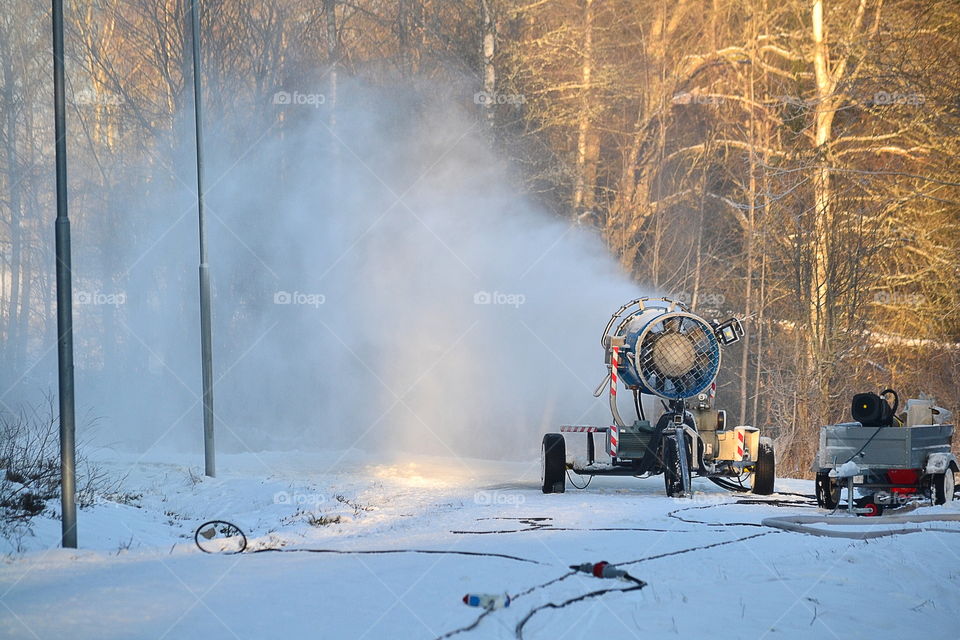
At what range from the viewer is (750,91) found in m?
31.1

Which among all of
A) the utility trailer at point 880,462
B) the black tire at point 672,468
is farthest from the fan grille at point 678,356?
the utility trailer at point 880,462

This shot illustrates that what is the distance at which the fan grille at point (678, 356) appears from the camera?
14.8 m

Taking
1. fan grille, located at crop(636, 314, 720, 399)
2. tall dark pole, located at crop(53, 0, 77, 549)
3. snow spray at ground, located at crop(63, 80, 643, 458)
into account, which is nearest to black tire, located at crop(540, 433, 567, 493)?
fan grille, located at crop(636, 314, 720, 399)

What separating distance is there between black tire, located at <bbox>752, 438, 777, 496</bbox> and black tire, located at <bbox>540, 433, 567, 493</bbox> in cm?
267

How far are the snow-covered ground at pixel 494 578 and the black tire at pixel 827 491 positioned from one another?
352 mm

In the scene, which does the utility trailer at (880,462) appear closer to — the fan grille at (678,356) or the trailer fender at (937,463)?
the trailer fender at (937,463)

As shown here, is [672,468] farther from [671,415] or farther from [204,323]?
[204,323]

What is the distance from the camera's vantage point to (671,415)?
14.5m

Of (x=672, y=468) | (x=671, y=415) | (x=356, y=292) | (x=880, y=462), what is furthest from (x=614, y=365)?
(x=356, y=292)

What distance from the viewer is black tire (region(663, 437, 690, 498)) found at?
45.5 ft

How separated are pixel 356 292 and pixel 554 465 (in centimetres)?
1696

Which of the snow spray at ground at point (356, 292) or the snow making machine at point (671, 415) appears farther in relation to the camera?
the snow spray at ground at point (356, 292)

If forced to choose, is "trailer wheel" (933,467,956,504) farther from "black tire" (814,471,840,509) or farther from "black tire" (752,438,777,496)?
"black tire" (752,438,777,496)

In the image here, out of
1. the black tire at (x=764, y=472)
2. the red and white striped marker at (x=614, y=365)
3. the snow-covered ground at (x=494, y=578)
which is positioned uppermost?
the red and white striped marker at (x=614, y=365)
